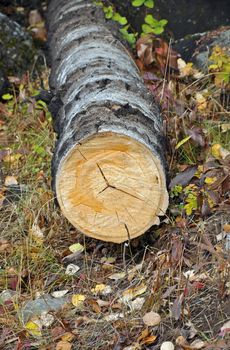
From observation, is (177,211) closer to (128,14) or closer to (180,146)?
(180,146)

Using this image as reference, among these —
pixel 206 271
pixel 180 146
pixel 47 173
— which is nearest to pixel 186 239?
pixel 206 271

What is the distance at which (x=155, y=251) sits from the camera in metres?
4.14

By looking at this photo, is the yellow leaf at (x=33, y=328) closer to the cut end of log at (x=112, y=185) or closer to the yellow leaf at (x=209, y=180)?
the cut end of log at (x=112, y=185)

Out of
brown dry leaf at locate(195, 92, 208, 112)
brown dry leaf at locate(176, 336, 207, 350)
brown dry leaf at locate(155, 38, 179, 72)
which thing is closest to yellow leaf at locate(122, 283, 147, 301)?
brown dry leaf at locate(176, 336, 207, 350)

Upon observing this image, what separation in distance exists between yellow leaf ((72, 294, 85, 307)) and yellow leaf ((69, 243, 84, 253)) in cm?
42

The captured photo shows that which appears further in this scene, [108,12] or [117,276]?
[108,12]

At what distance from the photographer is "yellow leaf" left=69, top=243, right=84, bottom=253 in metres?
4.31

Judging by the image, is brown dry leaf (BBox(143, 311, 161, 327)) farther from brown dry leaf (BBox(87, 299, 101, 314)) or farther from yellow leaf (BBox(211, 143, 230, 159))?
yellow leaf (BBox(211, 143, 230, 159))

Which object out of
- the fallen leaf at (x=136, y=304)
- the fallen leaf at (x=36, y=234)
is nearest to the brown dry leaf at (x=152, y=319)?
the fallen leaf at (x=136, y=304)

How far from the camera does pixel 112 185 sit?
12.7 ft

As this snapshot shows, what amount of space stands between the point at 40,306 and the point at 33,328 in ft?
0.56

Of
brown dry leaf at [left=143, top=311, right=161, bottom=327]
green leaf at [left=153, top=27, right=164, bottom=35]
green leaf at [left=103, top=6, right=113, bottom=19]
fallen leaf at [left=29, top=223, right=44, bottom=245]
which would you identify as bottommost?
brown dry leaf at [left=143, top=311, right=161, bottom=327]

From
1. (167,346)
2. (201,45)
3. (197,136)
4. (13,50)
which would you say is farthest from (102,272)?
(13,50)

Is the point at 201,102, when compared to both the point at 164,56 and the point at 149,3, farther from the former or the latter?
the point at 149,3
